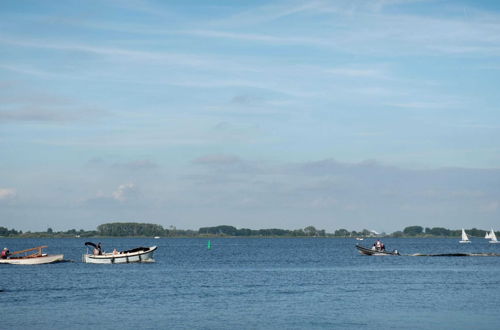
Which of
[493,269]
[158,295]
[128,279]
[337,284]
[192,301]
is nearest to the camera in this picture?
[192,301]

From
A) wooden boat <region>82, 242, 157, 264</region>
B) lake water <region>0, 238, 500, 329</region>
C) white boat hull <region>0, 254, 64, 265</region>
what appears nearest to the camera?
lake water <region>0, 238, 500, 329</region>

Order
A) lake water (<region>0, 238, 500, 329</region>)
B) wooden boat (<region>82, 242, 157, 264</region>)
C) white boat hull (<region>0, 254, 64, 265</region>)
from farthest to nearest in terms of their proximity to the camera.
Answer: wooden boat (<region>82, 242, 157, 264</region>)
white boat hull (<region>0, 254, 64, 265</region>)
lake water (<region>0, 238, 500, 329</region>)

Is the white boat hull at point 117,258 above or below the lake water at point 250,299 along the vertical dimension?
above

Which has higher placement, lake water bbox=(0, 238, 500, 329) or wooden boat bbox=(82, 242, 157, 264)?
wooden boat bbox=(82, 242, 157, 264)

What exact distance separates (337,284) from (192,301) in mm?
22080

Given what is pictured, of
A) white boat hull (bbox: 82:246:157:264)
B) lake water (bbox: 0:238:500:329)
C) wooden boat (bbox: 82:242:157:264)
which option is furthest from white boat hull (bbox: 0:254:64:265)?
lake water (bbox: 0:238:500:329)

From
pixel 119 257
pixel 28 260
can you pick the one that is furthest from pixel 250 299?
pixel 28 260

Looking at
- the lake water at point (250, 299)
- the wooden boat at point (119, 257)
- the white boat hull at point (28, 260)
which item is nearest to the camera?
the lake water at point (250, 299)

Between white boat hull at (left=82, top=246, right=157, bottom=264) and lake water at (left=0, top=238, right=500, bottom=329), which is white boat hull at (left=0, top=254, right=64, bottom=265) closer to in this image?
white boat hull at (left=82, top=246, right=157, bottom=264)

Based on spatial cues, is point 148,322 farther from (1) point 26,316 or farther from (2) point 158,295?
(2) point 158,295

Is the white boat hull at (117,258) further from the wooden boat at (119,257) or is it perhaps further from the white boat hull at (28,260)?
the white boat hull at (28,260)

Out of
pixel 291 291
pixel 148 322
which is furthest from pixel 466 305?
pixel 148 322

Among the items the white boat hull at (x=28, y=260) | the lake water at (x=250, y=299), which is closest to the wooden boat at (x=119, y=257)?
the white boat hull at (x=28, y=260)

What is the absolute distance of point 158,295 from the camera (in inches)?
2628
